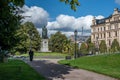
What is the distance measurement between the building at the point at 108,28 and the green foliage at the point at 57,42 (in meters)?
12.9

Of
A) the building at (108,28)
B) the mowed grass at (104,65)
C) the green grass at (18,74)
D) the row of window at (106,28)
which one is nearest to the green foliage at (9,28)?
the green grass at (18,74)

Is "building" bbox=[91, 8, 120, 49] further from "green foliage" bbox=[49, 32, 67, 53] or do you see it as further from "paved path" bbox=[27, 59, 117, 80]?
"paved path" bbox=[27, 59, 117, 80]

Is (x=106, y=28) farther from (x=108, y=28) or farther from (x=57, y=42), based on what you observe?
(x=57, y=42)

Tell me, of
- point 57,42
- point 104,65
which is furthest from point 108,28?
point 104,65

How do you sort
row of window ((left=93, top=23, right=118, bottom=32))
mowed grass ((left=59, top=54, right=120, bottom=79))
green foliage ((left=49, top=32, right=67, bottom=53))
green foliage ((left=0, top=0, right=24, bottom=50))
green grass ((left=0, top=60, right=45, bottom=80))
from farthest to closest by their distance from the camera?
green foliage ((left=49, top=32, right=67, bottom=53)) < row of window ((left=93, top=23, right=118, bottom=32)) < mowed grass ((left=59, top=54, right=120, bottom=79)) < green foliage ((left=0, top=0, right=24, bottom=50)) < green grass ((left=0, top=60, right=45, bottom=80))

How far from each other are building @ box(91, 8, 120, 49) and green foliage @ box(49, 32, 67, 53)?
12936 mm

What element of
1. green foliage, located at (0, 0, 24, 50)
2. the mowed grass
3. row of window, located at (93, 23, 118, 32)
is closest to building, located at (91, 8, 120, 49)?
row of window, located at (93, 23, 118, 32)

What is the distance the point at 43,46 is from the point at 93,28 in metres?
28.5

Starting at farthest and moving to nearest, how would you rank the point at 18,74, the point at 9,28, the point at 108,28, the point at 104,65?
A: the point at 108,28
the point at 104,65
the point at 9,28
the point at 18,74

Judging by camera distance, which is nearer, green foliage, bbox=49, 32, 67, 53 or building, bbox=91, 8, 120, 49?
building, bbox=91, 8, 120, 49

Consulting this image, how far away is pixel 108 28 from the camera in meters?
102

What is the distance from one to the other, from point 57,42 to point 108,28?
21.7 m

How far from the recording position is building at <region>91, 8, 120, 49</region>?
95.3 meters

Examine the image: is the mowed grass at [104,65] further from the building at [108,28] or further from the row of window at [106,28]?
the row of window at [106,28]
